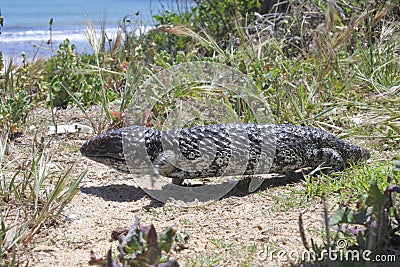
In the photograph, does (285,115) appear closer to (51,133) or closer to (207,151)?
(207,151)

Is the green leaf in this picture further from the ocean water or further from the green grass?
the ocean water

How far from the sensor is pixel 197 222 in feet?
11.4

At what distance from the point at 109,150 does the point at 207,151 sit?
701 mm

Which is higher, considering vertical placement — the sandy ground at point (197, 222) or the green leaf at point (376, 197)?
the green leaf at point (376, 197)

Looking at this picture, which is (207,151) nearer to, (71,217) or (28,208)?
(71,217)

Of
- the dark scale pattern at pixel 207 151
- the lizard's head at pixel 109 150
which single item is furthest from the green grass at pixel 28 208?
the dark scale pattern at pixel 207 151

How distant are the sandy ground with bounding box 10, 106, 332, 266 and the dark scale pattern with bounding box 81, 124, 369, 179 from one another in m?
0.19

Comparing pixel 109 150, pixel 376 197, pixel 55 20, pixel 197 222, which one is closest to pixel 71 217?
pixel 109 150

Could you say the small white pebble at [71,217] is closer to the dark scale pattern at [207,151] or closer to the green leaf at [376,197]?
the dark scale pattern at [207,151]

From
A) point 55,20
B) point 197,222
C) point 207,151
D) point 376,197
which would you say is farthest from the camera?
point 55,20

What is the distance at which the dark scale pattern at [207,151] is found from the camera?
3.97 meters

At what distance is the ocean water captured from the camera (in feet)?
42.5

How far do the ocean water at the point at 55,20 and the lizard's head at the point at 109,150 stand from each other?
20.5 ft

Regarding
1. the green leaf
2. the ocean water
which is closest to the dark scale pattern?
the green leaf
